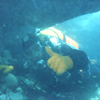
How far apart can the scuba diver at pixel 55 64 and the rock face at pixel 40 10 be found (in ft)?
3.08

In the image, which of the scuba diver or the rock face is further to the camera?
the rock face

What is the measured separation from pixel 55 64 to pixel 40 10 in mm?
2667

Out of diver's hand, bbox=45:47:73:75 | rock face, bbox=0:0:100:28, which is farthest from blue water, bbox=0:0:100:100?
diver's hand, bbox=45:47:73:75

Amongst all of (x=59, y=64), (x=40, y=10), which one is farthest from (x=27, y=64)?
(x=40, y=10)

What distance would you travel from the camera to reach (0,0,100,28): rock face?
14.1 ft

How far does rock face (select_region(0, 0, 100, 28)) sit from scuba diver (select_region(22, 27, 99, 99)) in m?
0.94

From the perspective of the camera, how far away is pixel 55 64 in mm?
3846

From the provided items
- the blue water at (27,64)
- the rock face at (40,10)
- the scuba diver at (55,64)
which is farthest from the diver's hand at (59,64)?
the rock face at (40,10)

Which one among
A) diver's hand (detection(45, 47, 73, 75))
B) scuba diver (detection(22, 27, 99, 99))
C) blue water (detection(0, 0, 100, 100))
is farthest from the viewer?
blue water (detection(0, 0, 100, 100))

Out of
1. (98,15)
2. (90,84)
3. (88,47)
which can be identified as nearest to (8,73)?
(90,84)

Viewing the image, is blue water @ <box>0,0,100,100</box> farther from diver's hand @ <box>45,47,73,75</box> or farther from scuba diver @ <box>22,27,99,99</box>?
diver's hand @ <box>45,47,73,75</box>

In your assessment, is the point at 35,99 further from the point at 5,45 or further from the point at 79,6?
the point at 79,6

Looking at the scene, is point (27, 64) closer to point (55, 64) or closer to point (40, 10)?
point (55, 64)

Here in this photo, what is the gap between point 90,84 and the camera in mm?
5207
